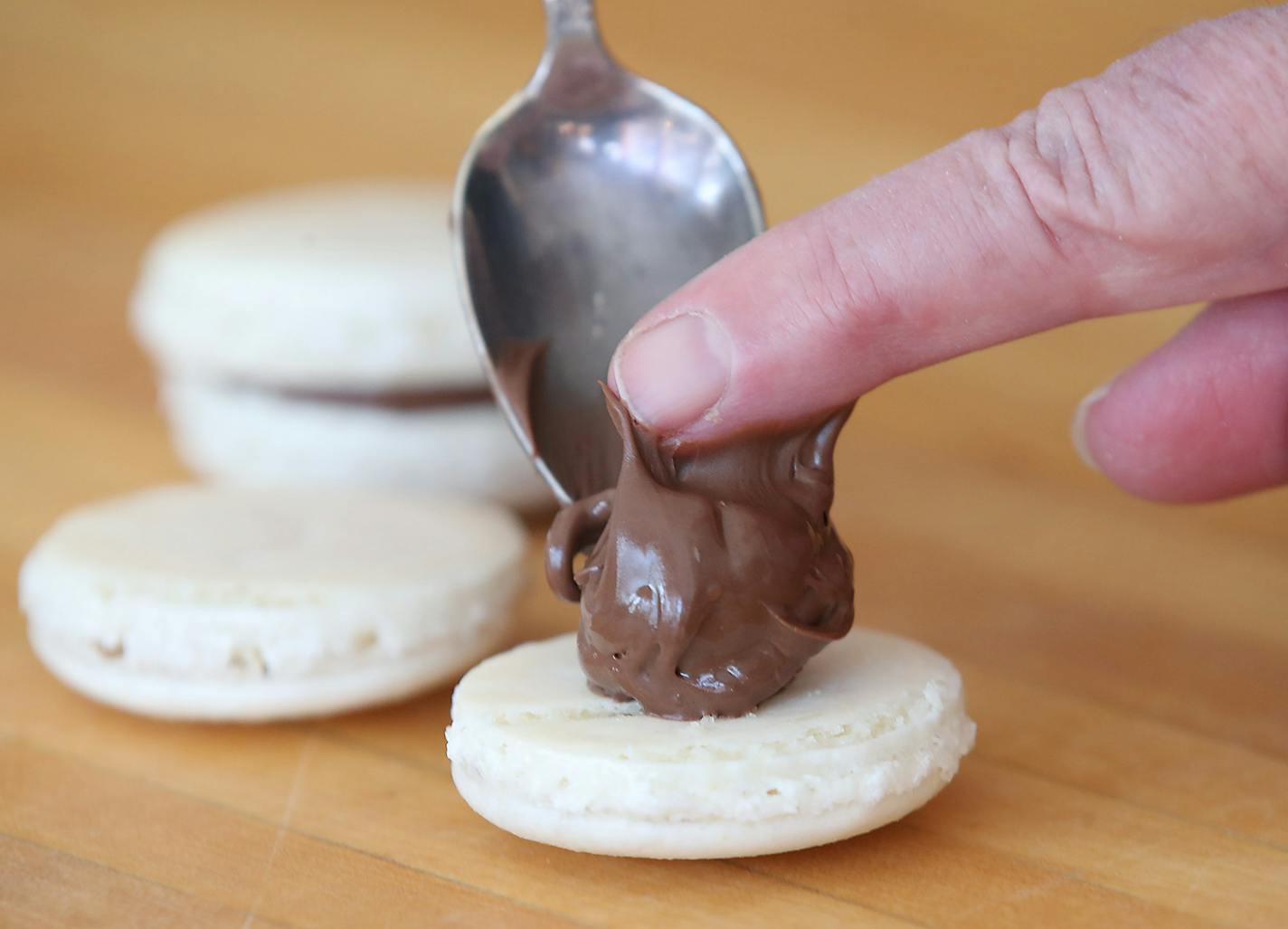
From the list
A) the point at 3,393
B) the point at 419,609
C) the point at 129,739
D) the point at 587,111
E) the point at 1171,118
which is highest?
the point at 1171,118

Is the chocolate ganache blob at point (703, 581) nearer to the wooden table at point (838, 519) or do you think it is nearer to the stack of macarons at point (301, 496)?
the wooden table at point (838, 519)

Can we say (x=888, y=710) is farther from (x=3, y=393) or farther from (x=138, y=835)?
(x=3, y=393)

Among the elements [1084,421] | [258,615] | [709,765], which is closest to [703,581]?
[709,765]

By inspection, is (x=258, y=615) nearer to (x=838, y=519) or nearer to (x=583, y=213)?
(x=583, y=213)

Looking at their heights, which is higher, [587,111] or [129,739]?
[587,111]

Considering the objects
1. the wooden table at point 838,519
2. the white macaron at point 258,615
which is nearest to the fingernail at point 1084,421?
the wooden table at point 838,519

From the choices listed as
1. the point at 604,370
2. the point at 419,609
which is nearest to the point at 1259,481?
the point at 604,370
